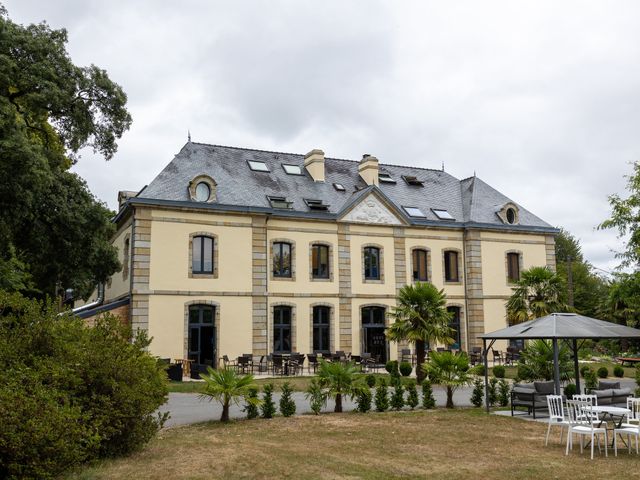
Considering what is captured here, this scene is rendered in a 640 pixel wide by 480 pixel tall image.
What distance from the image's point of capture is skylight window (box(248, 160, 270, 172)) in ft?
90.2

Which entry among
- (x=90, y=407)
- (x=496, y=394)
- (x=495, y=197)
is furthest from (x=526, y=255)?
(x=90, y=407)

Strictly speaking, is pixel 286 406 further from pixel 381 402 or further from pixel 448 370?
pixel 448 370

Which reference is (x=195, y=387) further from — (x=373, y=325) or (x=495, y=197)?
(x=495, y=197)

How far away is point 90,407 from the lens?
8750 mm

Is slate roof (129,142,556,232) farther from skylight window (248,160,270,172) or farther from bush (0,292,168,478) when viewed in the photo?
bush (0,292,168,478)

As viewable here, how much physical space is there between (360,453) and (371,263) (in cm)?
1779

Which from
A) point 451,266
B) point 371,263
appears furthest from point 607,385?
point 451,266

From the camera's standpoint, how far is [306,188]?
90.5 feet

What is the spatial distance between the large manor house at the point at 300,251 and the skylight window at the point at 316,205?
5 centimetres

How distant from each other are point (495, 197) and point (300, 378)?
48.5 ft

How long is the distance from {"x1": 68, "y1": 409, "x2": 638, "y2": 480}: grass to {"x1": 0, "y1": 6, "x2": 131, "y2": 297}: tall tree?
8.25m

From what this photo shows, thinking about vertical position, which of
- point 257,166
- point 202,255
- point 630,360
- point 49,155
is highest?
point 257,166

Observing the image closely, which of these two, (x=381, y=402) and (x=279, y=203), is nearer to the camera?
(x=381, y=402)

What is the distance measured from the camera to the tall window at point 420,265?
1101 inches
